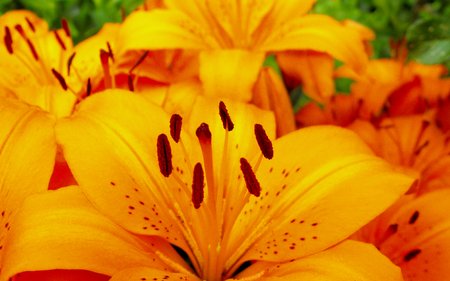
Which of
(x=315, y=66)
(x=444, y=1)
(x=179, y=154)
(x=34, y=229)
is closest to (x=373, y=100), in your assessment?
(x=315, y=66)

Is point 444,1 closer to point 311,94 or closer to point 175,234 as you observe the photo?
point 311,94

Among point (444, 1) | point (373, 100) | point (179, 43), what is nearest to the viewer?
point (179, 43)

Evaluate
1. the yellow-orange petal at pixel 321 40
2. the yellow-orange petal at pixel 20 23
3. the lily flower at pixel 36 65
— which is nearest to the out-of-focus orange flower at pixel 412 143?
the yellow-orange petal at pixel 321 40

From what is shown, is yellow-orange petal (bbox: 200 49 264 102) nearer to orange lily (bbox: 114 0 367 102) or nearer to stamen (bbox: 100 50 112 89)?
orange lily (bbox: 114 0 367 102)

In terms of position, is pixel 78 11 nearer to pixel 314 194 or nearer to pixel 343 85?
pixel 343 85

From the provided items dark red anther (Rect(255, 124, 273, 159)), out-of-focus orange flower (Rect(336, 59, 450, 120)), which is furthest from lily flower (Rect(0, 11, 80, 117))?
out-of-focus orange flower (Rect(336, 59, 450, 120))

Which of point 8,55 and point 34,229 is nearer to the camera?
point 34,229

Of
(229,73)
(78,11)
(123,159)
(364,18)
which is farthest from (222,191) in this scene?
(364,18)

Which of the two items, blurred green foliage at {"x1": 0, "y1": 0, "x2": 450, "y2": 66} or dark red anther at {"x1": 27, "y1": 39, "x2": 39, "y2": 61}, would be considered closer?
dark red anther at {"x1": 27, "y1": 39, "x2": 39, "y2": 61}

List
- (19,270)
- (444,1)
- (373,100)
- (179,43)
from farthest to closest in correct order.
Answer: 1. (444,1)
2. (373,100)
3. (179,43)
4. (19,270)
